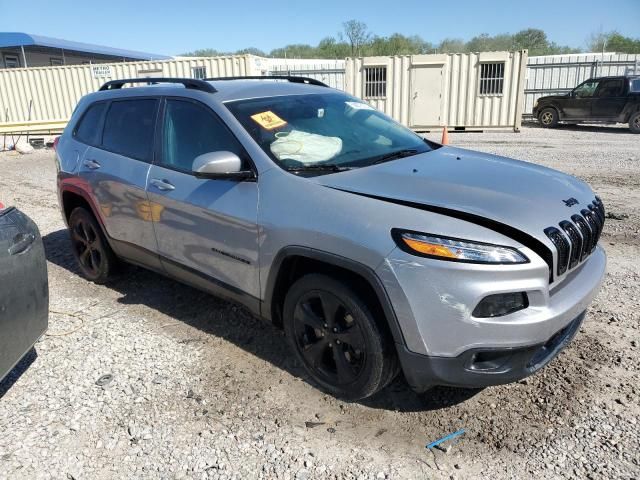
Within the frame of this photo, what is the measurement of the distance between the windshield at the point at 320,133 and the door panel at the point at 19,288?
1453 mm

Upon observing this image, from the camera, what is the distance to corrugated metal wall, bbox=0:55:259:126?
1834cm

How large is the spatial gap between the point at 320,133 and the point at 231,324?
1.65 meters

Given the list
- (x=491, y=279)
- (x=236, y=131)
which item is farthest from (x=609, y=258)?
(x=236, y=131)

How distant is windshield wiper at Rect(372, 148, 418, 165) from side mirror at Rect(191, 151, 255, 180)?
2.77 feet

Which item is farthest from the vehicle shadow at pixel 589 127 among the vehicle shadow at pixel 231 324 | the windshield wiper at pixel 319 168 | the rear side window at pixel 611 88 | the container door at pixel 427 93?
the windshield wiper at pixel 319 168

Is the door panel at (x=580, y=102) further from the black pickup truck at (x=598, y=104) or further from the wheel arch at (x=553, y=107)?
the wheel arch at (x=553, y=107)

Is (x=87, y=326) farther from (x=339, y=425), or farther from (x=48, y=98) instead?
(x=48, y=98)

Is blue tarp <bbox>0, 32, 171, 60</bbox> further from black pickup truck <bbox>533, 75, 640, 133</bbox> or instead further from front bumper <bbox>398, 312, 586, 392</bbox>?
front bumper <bbox>398, 312, 586, 392</bbox>

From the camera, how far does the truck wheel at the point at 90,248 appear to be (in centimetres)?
462

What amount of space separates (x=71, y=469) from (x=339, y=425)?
1371 millimetres

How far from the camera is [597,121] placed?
56.9 ft

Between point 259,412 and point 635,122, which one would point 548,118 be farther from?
point 259,412

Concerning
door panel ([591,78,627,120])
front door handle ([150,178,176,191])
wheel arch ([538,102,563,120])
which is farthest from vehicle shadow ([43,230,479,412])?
wheel arch ([538,102,563,120])

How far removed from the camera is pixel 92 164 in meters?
4.37
